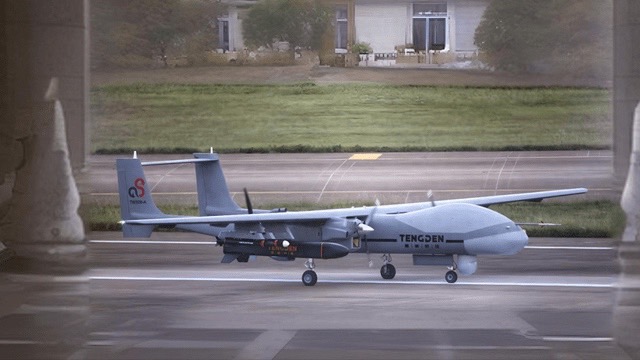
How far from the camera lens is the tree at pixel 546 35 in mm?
25578

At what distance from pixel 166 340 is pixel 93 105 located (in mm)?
12101

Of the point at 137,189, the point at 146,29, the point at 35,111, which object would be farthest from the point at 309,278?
the point at 146,29

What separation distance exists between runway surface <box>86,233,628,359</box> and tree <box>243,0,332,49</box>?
16.4 ft

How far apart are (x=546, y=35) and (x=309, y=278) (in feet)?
26.2

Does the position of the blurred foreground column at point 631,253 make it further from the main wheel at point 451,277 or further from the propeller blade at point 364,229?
the propeller blade at point 364,229

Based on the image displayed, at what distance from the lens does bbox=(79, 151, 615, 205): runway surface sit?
27.4 meters

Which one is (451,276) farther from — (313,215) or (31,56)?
(31,56)

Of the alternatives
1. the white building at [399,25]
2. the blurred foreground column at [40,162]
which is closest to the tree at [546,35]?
the white building at [399,25]

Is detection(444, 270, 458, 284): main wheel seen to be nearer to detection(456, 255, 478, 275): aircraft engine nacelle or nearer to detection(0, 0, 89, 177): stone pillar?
detection(456, 255, 478, 275): aircraft engine nacelle

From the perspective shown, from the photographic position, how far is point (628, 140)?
22125mm

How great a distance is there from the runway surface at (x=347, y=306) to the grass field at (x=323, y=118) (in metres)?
2.50

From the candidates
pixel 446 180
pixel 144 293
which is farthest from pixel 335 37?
pixel 144 293

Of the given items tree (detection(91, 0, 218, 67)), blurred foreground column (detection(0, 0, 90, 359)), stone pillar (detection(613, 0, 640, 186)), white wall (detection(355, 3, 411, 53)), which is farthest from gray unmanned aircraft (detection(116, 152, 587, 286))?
tree (detection(91, 0, 218, 67))

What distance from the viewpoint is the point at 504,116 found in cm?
2780
